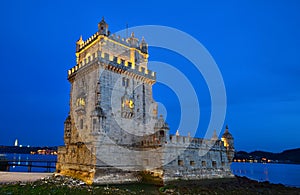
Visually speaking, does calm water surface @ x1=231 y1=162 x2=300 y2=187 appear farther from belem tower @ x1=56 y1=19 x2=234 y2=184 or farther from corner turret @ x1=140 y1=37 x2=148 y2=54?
corner turret @ x1=140 y1=37 x2=148 y2=54

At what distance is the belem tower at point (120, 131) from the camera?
25500mm

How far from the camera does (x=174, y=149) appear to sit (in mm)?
27078

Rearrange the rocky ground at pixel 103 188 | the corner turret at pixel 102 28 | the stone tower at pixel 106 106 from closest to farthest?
the rocky ground at pixel 103 188
the stone tower at pixel 106 106
the corner turret at pixel 102 28

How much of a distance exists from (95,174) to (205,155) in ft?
45.3

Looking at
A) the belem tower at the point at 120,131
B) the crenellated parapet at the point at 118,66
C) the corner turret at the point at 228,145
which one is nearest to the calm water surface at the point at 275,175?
the corner turret at the point at 228,145

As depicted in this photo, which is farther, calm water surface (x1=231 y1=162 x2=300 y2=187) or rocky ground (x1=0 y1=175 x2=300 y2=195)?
calm water surface (x1=231 y1=162 x2=300 y2=187)

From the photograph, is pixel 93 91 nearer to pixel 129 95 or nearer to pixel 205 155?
pixel 129 95

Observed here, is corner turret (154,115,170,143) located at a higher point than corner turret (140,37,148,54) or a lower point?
lower

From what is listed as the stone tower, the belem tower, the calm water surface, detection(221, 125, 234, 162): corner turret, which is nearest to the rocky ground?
the belem tower

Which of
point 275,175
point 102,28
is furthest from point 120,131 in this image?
point 275,175

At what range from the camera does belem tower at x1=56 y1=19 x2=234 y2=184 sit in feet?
83.7

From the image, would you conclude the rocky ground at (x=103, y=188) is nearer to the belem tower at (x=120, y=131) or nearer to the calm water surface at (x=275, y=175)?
the belem tower at (x=120, y=131)

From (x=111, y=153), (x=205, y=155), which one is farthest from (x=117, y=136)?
(x=205, y=155)

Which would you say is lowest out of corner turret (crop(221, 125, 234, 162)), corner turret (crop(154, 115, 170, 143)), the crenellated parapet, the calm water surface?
the calm water surface
